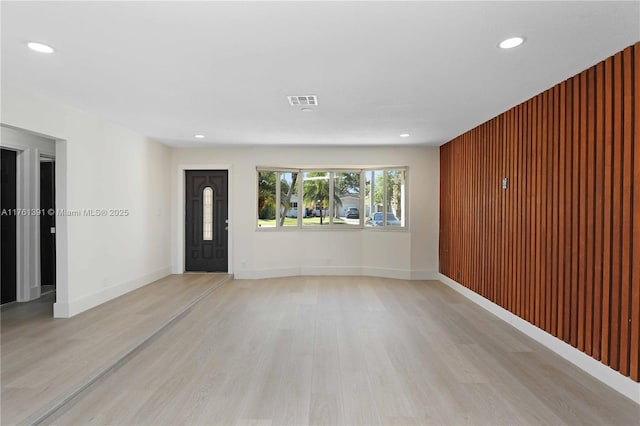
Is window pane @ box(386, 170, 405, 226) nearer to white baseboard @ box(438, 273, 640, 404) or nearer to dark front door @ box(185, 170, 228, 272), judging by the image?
white baseboard @ box(438, 273, 640, 404)

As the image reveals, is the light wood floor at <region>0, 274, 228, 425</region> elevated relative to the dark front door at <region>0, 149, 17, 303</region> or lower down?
lower down

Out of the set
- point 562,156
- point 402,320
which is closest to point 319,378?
point 402,320

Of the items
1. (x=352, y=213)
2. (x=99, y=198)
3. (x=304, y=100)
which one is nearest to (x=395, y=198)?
(x=352, y=213)

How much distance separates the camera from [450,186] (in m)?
6.28

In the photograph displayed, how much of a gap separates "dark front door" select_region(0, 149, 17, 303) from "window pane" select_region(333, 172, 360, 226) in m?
5.05

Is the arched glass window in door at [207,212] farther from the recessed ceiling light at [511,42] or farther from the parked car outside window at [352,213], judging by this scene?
the recessed ceiling light at [511,42]

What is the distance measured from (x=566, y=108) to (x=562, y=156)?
0.43 m

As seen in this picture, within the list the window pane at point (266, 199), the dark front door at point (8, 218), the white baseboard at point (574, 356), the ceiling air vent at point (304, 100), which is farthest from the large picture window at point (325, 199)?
the dark front door at point (8, 218)

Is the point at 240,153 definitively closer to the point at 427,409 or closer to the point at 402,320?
the point at 402,320

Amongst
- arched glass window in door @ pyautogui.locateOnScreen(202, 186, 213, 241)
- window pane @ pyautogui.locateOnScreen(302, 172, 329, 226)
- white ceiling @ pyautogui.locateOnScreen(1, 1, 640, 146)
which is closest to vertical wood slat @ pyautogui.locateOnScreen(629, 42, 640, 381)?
white ceiling @ pyautogui.locateOnScreen(1, 1, 640, 146)

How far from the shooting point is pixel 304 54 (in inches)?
107

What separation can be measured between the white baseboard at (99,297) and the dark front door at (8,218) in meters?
1.31

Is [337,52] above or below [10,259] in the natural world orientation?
above

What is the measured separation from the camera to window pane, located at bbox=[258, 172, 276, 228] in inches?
278
